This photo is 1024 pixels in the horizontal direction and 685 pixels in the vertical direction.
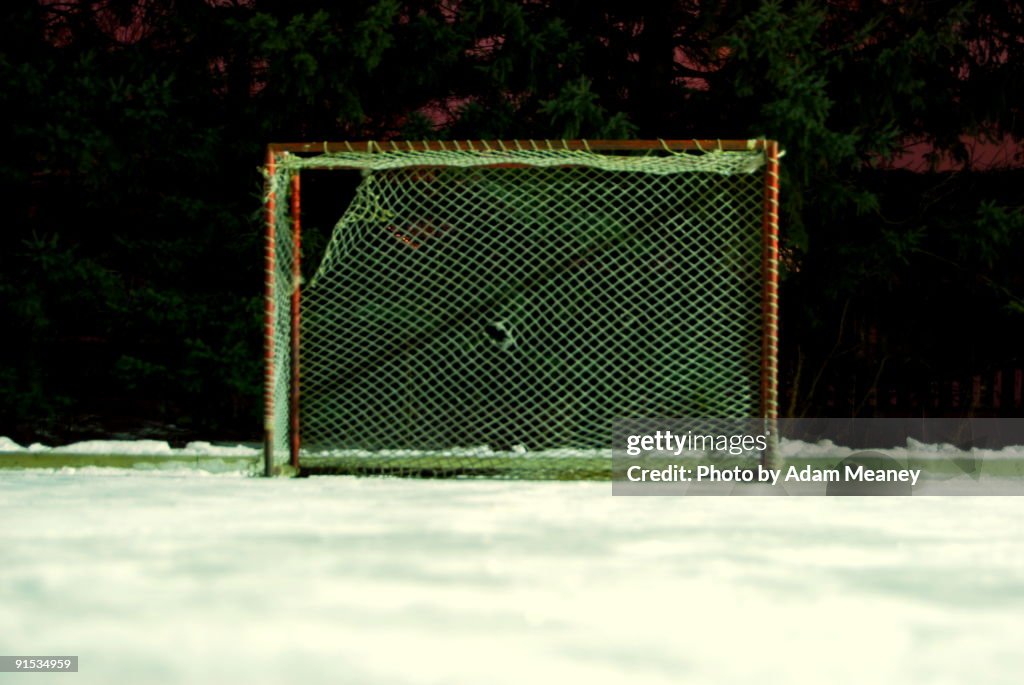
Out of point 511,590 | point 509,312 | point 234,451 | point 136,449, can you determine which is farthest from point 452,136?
point 511,590

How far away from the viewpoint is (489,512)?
4.18m

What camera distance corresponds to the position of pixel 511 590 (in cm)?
275

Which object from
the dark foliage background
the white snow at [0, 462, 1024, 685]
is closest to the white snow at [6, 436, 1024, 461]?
the dark foliage background

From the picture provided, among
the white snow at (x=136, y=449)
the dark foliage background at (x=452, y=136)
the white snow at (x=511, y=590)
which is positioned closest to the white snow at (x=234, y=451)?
the white snow at (x=136, y=449)

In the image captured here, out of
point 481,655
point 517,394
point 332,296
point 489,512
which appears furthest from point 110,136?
point 481,655

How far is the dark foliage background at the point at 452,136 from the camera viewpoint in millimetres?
6781

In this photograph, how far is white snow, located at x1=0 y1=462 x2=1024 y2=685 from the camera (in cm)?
210

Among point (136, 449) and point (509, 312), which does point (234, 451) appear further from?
point (509, 312)

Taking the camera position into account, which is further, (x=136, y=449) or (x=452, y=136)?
(x=452, y=136)

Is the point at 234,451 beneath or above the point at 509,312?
beneath

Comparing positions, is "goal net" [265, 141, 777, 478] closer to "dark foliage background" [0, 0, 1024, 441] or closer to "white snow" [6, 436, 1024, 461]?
"white snow" [6, 436, 1024, 461]

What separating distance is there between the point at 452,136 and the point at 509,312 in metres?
1.21

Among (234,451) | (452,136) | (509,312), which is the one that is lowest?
(234,451)

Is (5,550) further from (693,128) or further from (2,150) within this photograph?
(693,128)
